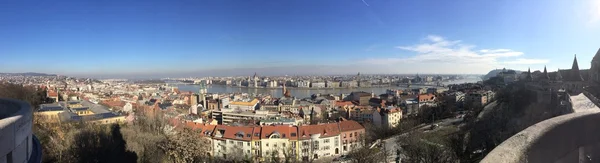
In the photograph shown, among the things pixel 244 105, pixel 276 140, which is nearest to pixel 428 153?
pixel 276 140

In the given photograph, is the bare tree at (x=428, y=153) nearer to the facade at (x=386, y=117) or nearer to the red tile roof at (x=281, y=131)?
the red tile roof at (x=281, y=131)

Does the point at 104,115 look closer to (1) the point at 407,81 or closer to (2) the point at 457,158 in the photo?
(2) the point at 457,158

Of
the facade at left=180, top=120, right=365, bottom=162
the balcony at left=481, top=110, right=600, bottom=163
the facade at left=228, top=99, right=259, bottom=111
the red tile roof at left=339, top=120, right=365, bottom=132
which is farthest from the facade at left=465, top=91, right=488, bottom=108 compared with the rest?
the balcony at left=481, top=110, right=600, bottom=163

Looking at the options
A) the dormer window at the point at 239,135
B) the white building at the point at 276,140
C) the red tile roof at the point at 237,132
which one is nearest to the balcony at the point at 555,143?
the white building at the point at 276,140

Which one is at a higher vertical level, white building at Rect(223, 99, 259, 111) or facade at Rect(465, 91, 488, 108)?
facade at Rect(465, 91, 488, 108)

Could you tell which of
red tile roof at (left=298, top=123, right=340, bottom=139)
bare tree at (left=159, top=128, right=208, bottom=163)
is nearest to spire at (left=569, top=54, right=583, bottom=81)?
red tile roof at (left=298, top=123, right=340, bottom=139)

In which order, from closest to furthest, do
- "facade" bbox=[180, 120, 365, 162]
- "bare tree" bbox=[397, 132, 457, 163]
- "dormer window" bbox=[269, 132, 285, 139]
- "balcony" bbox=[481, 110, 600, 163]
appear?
"balcony" bbox=[481, 110, 600, 163] → "bare tree" bbox=[397, 132, 457, 163] → "facade" bbox=[180, 120, 365, 162] → "dormer window" bbox=[269, 132, 285, 139]

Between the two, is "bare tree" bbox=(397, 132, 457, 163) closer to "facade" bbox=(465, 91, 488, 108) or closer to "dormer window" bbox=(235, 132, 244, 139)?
"dormer window" bbox=(235, 132, 244, 139)

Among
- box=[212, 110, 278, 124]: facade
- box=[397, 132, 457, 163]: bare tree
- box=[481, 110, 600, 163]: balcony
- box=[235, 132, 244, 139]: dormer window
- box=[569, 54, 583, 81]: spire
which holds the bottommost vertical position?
box=[212, 110, 278, 124]: facade

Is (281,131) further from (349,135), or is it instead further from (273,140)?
(349,135)

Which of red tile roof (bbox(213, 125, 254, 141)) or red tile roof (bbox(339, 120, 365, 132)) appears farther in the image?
red tile roof (bbox(339, 120, 365, 132))

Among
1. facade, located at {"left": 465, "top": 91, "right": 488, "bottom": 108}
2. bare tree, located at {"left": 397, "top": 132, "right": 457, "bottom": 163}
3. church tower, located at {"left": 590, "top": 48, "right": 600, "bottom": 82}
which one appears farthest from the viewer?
facade, located at {"left": 465, "top": 91, "right": 488, "bottom": 108}
